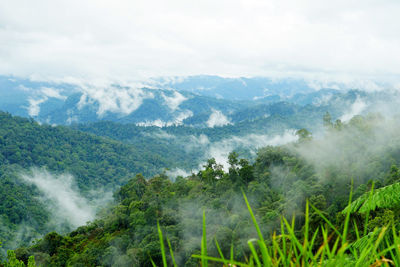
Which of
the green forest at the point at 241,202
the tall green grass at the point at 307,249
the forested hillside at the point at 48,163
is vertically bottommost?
the forested hillside at the point at 48,163

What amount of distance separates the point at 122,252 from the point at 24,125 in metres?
110

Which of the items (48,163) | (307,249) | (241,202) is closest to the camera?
(307,249)

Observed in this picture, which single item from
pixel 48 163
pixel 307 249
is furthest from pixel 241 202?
pixel 48 163

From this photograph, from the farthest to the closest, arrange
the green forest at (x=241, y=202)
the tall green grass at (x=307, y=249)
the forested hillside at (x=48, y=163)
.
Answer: the forested hillside at (x=48, y=163)
the green forest at (x=241, y=202)
the tall green grass at (x=307, y=249)

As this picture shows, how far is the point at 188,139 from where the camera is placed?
177 meters

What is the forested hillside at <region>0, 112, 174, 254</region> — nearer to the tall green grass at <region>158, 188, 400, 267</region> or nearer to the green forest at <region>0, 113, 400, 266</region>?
the green forest at <region>0, 113, 400, 266</region>

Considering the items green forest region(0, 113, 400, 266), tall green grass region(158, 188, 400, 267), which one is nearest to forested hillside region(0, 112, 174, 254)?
green forest region(0, 113, 400, 266)

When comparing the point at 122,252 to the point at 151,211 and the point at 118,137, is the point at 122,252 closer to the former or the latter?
the point at 151,211

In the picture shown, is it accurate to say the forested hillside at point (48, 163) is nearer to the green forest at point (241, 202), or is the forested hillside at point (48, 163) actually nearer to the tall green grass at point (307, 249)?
the green forest at point (241, 202)

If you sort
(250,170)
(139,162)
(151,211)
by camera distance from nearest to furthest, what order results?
(151,211), (250,170), (139,162)

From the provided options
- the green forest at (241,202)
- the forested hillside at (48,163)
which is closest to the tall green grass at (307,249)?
the green forest at (241,202)

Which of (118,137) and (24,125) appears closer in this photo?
(24,125)

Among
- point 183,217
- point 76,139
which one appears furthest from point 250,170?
point 76,139

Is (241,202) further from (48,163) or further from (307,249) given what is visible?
(48,163)
